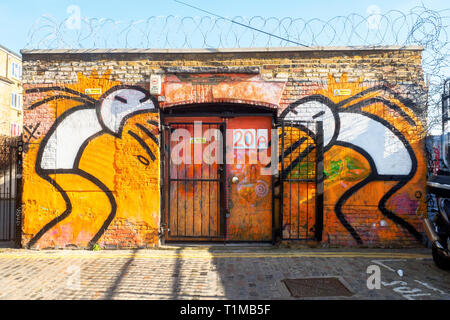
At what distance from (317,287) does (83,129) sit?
528cm

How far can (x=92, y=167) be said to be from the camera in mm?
5863

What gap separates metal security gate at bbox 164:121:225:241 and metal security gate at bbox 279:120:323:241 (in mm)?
1308

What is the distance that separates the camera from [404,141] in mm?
5758

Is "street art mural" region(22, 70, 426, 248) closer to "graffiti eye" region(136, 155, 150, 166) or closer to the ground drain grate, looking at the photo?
"graffiti eye" region(136, 155, 150, 166)

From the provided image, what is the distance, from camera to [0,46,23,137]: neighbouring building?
20.0 m

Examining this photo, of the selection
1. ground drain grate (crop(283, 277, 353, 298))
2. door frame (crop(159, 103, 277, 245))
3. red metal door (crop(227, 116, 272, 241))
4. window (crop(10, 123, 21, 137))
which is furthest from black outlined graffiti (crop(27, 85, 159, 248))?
window (crop(10, 123, 21, 137))

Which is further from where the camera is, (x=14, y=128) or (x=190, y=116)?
(x=14, y=128)

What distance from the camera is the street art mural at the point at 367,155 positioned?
225 inches

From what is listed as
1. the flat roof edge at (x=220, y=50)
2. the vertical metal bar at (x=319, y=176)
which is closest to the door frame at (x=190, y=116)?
the vertical metal bar at (x=319, y=176)

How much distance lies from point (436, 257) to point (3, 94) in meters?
25.5

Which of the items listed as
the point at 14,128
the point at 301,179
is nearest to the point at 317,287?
the point at 301,179

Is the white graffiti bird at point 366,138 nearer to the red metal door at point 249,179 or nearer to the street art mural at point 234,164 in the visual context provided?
the street art mural at point 234,164

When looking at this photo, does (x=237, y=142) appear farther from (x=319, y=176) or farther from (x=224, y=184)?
(x=319, y=176)

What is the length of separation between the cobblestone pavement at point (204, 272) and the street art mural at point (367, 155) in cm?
64
